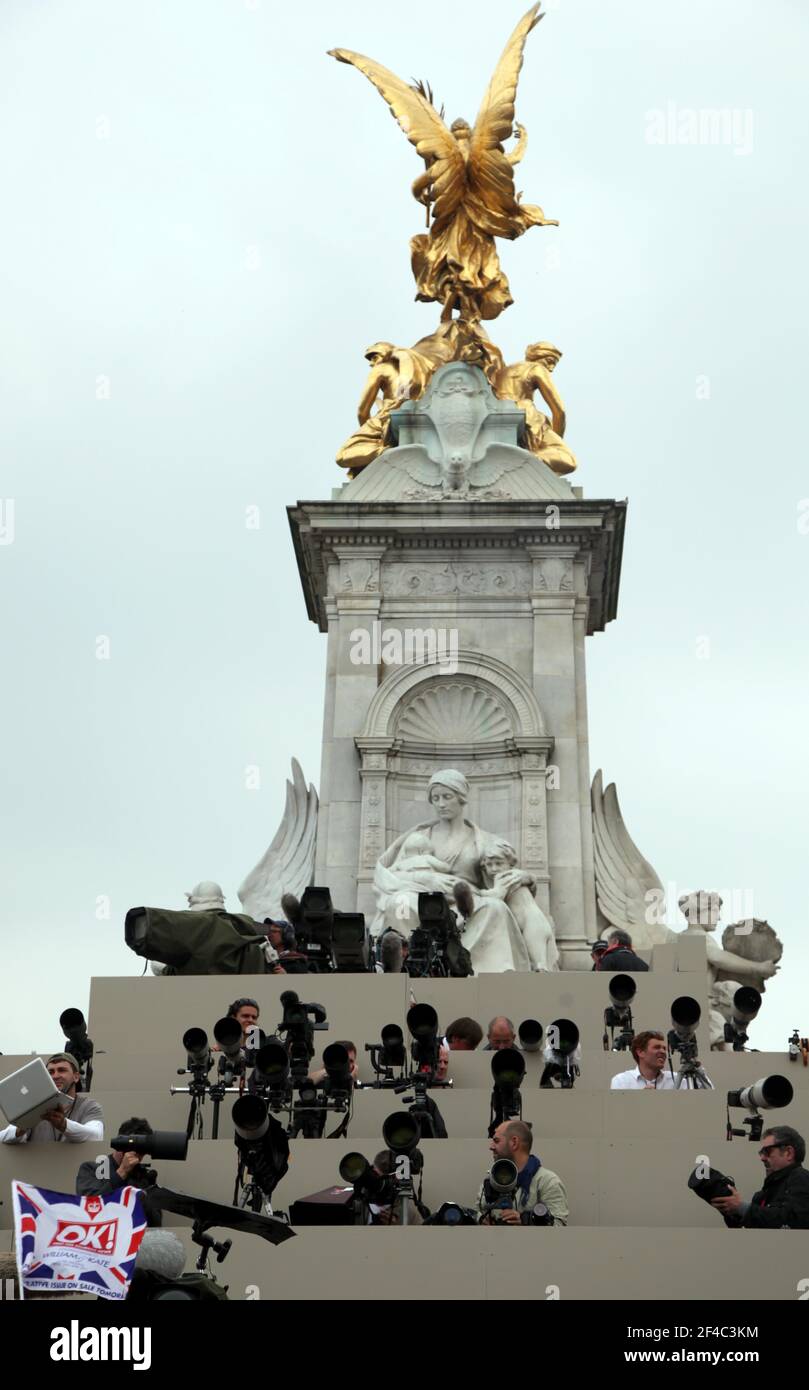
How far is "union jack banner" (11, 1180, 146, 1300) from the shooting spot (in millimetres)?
9156

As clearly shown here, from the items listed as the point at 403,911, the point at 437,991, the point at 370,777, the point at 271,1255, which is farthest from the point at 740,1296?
the point at 370,777

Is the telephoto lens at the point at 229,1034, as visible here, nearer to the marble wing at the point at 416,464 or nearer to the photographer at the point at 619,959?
the photographer at the point at 619,959

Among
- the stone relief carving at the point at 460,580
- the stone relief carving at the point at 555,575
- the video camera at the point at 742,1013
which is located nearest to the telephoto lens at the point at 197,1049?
the video camera at the point at 742,1013

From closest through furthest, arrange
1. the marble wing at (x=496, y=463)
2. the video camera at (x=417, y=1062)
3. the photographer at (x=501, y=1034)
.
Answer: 1. the video camera at (x=417, y=1062)
2. the photographer at (x=501, y=1034)
3. the marble wing at (x=496, y=463)

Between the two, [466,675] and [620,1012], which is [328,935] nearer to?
[620,1012]

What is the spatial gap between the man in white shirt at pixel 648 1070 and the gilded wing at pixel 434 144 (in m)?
17.3

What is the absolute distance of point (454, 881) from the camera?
943 inches

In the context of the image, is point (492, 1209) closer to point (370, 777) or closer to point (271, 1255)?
point (271, 1255)

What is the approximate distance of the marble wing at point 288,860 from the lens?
90.1 ft

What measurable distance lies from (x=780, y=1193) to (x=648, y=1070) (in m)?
2.93

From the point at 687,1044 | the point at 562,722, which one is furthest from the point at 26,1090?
the point at 562,722

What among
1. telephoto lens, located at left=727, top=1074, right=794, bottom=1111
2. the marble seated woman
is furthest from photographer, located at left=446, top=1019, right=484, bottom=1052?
the marble seated woman
